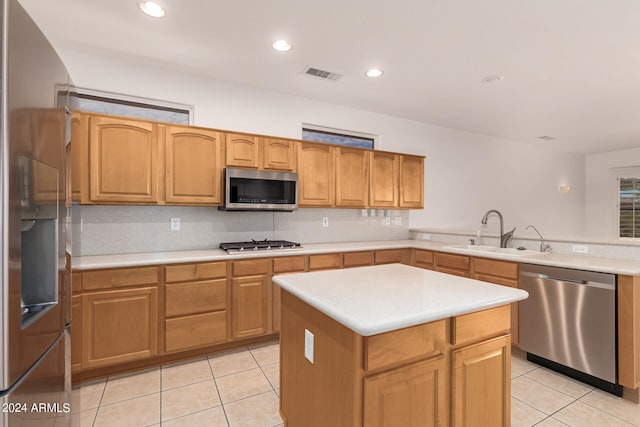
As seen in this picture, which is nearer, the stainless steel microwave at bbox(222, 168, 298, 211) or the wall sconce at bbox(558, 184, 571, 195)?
the stainless steel microwave at bbox(222, 168, 298, 211)

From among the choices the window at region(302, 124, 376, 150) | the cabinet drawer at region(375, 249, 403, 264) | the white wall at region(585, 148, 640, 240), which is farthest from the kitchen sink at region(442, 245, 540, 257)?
the white wall at region(585, 148, 640, 240)

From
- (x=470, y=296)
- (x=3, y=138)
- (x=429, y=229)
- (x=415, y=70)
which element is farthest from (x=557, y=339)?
(x=3, y=138)

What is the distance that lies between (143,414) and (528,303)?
121 inches

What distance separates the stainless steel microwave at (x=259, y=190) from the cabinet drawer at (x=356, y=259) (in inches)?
31.3

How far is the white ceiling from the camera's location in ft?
6.97

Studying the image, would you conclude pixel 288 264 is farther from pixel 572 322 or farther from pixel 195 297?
pixel 572 322

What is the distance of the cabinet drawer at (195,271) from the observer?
8.34 ft

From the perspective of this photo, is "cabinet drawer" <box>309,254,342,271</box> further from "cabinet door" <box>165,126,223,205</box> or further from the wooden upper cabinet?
"cabinet door" <box>165,126,223,205</box>

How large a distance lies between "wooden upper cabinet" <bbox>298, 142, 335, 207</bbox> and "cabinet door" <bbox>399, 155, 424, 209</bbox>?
107 cm

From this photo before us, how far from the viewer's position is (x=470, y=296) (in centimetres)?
143

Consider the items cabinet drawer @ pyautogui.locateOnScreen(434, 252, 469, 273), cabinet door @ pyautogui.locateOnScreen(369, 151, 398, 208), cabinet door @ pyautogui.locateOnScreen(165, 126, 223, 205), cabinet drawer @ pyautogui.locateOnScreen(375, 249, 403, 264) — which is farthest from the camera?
cabinet door @ pyautogui.locateOnScreen(369, 151, 398, 208)

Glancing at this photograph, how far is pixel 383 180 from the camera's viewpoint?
3.96 metres

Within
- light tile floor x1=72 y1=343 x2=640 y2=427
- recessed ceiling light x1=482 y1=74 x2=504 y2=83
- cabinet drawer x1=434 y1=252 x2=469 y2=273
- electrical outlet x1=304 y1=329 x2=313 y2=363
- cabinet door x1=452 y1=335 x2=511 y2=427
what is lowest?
light tile floor x1=72 y1=343 x2=640 y2=427

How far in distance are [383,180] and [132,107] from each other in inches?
112
